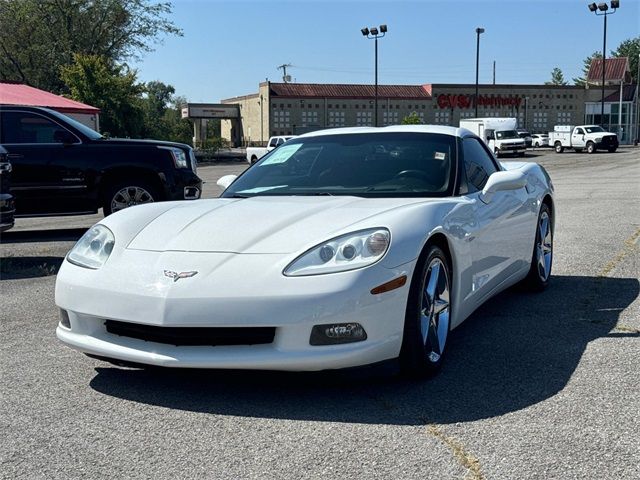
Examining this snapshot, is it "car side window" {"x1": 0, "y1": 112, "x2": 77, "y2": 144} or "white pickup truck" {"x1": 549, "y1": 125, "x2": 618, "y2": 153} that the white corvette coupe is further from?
"white pickup truck" {"x1": 549, "y1": 125, "x2": 618, "y2": 153}

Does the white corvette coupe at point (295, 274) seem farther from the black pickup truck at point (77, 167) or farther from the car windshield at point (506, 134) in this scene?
the car windshield at point (506, 134)

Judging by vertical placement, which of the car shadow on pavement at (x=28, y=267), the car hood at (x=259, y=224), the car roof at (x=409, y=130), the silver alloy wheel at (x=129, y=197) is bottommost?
the car shadow on pavement at (x=28, y=267)

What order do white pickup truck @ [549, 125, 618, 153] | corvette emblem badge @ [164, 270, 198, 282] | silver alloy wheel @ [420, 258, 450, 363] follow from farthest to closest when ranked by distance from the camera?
white pickup truck @ [549, 125, 618, 153], silver alloy wheel @ [420, 258, 450, 363], corvette emblem badge @ [164, 270, 198, 282]

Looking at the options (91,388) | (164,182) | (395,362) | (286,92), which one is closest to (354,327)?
(395,362)

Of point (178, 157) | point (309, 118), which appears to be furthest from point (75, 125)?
point (309, 118)

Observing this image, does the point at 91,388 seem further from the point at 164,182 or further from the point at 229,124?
the point at 229,124

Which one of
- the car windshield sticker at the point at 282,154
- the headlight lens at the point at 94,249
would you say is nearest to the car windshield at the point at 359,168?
the car windshield sticker at the point at 282,154

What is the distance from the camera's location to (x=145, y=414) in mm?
3531

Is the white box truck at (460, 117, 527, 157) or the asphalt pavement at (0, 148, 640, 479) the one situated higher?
the white box truck at (460, 117, 527, 157)

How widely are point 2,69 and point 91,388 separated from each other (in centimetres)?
4854

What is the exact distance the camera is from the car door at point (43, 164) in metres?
9.96

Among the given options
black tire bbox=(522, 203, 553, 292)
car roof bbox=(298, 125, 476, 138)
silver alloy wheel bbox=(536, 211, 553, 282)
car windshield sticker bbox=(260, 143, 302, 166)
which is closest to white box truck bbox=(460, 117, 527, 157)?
silver alloy wheel bbox=(536, 211, 553, 282)

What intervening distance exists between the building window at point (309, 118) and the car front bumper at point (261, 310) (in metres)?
65.5

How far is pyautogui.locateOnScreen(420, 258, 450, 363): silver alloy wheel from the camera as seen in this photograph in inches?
156
